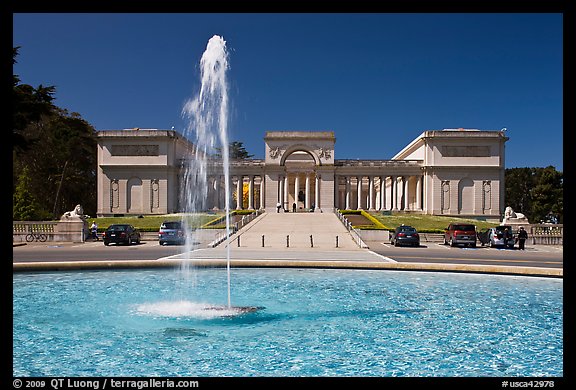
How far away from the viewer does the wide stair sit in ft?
116

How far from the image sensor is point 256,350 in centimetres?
931

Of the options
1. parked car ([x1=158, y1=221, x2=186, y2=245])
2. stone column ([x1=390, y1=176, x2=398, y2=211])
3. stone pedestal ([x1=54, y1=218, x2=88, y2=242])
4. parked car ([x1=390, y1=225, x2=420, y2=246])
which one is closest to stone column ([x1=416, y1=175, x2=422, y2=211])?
stone column ([x1=390, y1=176, x2=398, y2=211])

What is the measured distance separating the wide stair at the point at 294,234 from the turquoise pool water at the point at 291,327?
1692 cm

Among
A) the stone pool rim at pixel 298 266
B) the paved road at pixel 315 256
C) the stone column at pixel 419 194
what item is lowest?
the paved road at pixel 315 256

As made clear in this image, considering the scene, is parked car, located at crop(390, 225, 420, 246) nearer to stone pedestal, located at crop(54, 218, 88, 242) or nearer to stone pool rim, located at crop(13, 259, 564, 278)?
stone pool rim, located at crop(13, 259, 564, 278)

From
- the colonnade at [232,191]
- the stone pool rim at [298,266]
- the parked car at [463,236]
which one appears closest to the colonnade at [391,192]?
the colonnade at [232,191]

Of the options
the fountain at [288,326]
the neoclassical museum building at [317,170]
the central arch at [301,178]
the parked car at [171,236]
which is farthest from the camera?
the central arch at [301,178]

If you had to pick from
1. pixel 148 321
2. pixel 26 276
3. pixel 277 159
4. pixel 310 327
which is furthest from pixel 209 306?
pixel 277 159

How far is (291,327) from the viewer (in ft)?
36.5

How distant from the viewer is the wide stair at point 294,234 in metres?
35.5

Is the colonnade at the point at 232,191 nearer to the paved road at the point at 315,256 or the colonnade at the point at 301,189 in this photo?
the colonnade at the point at 301,189

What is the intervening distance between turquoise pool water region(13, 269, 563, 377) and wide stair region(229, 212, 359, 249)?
16916mm

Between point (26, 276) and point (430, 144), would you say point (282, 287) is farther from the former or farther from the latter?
point (430, 144)

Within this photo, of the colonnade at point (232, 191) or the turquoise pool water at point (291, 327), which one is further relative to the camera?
the colonnade at point (232, 191)
